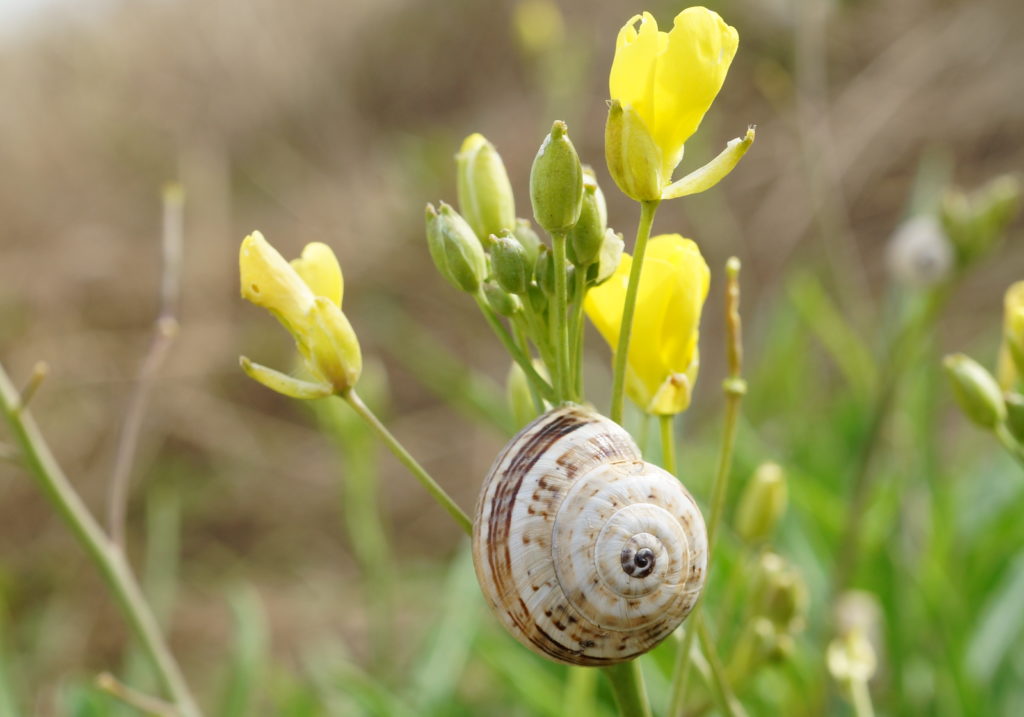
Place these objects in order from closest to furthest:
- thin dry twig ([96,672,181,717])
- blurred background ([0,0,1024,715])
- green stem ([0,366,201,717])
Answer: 1. thin dry twig ([96,672,181,717])
2. green stem ([0,366,201,717])
3. blurred background ([0,0,1024,715])

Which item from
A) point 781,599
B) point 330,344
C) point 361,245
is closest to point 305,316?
point 330,344

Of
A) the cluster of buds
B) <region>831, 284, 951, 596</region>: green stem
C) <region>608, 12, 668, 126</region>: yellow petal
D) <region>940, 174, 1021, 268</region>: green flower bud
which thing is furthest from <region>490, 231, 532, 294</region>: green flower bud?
<region>940, 174, 1021, 268</region>: green flower bud

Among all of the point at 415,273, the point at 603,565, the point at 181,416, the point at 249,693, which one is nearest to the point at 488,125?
the point at 415,273

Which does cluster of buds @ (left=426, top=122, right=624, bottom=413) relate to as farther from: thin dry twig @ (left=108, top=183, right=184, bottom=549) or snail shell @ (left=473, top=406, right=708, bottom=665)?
thin dry twig @ (left=108, top=183, right=184, bottom=549)

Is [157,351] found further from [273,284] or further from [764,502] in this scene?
[764,502]

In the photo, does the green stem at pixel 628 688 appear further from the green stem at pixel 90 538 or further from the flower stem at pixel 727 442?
the green stem at pixel 90 538

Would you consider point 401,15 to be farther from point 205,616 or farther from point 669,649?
point 669,649

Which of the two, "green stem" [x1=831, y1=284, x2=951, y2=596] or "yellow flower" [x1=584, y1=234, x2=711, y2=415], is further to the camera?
"green stem" [x1=831, y1=284, x2=951, y2=596]

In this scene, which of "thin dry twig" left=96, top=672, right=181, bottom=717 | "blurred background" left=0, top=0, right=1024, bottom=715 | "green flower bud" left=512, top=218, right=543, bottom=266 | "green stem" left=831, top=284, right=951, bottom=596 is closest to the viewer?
"green flower bud" left=512, top=218, right=543, bottom=266
